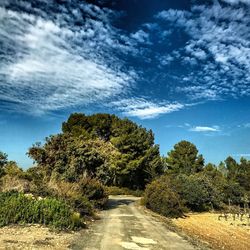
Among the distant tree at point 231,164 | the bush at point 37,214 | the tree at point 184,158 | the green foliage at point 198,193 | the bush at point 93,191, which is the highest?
the distant tree at point 231,164

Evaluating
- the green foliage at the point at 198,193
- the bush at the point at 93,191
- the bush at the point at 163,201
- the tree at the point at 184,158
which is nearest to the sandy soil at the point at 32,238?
the bush at the point at 93,191

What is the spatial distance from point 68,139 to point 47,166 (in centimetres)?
227

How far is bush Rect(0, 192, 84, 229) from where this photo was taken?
1286cm

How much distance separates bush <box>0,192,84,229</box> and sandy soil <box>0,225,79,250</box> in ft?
1.78

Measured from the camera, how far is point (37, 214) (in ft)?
43.1

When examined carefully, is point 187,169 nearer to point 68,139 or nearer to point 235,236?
point 68,139

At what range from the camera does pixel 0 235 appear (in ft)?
35.6

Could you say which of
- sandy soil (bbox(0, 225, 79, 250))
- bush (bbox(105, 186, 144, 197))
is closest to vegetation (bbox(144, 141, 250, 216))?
bush (bbox(105, 186, 144, 197))

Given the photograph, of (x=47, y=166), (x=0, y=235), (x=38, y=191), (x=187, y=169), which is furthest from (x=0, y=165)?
(x=187, y=169)

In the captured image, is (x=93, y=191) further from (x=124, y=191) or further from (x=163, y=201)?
(x=124, y=191)

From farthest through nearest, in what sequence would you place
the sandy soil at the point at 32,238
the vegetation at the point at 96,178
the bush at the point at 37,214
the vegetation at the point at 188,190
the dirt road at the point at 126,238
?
the vegetation at the point at 188,190 → the vegetation at the point at 96,178 → the bush at the point at 37,214 → the dirt road at the point at 126,238 → the sandy soil at the point at 32,238

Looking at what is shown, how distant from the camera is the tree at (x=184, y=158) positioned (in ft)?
161

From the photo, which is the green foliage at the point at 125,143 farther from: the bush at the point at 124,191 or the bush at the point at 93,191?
the bush at the point at 93,191

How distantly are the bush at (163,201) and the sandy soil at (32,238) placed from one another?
463 inches
